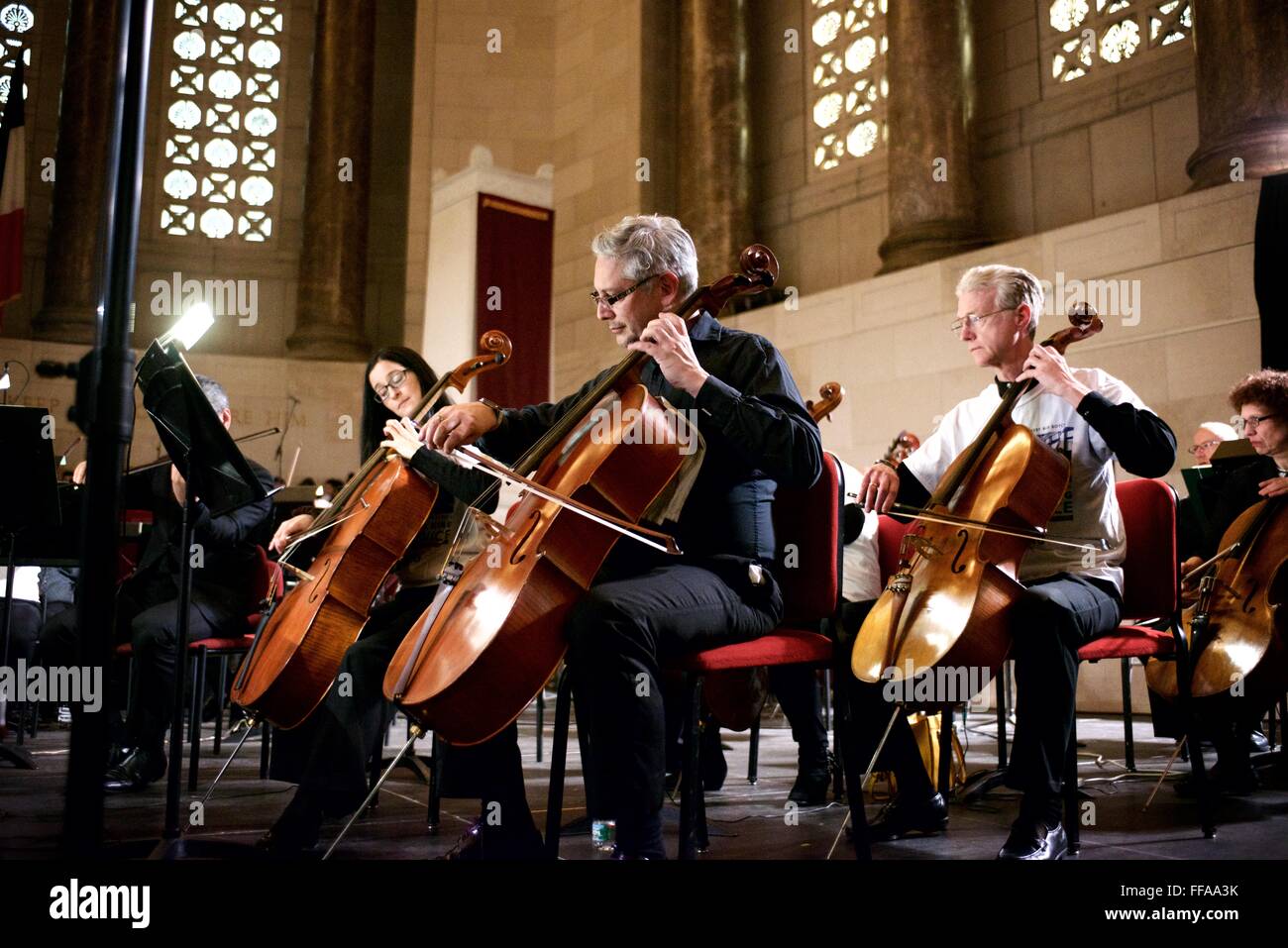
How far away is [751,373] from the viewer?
2.32 m

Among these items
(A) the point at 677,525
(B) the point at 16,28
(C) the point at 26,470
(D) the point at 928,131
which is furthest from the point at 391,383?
(B) the point at 16,28

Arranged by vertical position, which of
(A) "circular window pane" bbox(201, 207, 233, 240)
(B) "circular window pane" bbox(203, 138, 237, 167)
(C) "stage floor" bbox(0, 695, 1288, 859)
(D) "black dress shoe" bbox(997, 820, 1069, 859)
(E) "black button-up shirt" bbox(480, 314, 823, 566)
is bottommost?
(C) "stage floor" bbox(0, 695, 1288, 859)

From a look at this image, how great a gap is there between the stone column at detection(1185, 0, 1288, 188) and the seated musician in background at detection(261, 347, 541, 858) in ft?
15.9

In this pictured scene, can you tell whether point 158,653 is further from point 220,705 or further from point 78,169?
point 78,169

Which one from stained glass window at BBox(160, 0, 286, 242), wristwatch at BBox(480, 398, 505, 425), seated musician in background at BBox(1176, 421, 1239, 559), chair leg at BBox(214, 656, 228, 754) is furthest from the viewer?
stained glass window at BBox(160, 0, 286, 242)

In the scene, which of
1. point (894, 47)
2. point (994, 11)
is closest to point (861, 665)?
point (894, 47)

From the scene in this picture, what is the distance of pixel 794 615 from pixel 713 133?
6965 millimetres

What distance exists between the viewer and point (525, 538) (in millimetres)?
1978

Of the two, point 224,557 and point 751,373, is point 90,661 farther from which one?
point 224,557

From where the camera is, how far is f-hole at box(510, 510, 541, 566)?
1950mm

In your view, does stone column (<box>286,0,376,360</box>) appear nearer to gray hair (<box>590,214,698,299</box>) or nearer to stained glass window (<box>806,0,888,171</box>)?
stained glass window (<box>806,0,888,171</box>)

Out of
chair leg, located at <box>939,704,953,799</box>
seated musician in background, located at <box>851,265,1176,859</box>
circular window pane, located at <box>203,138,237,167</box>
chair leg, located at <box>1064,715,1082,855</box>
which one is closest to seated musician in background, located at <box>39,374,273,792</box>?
seated musician in background, located at <box>851,265,1176,859</box>

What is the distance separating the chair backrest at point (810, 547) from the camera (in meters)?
2.33

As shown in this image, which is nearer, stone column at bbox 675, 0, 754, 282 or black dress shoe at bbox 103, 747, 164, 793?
black dress shoe at bbox 103, 747, 164, 793
